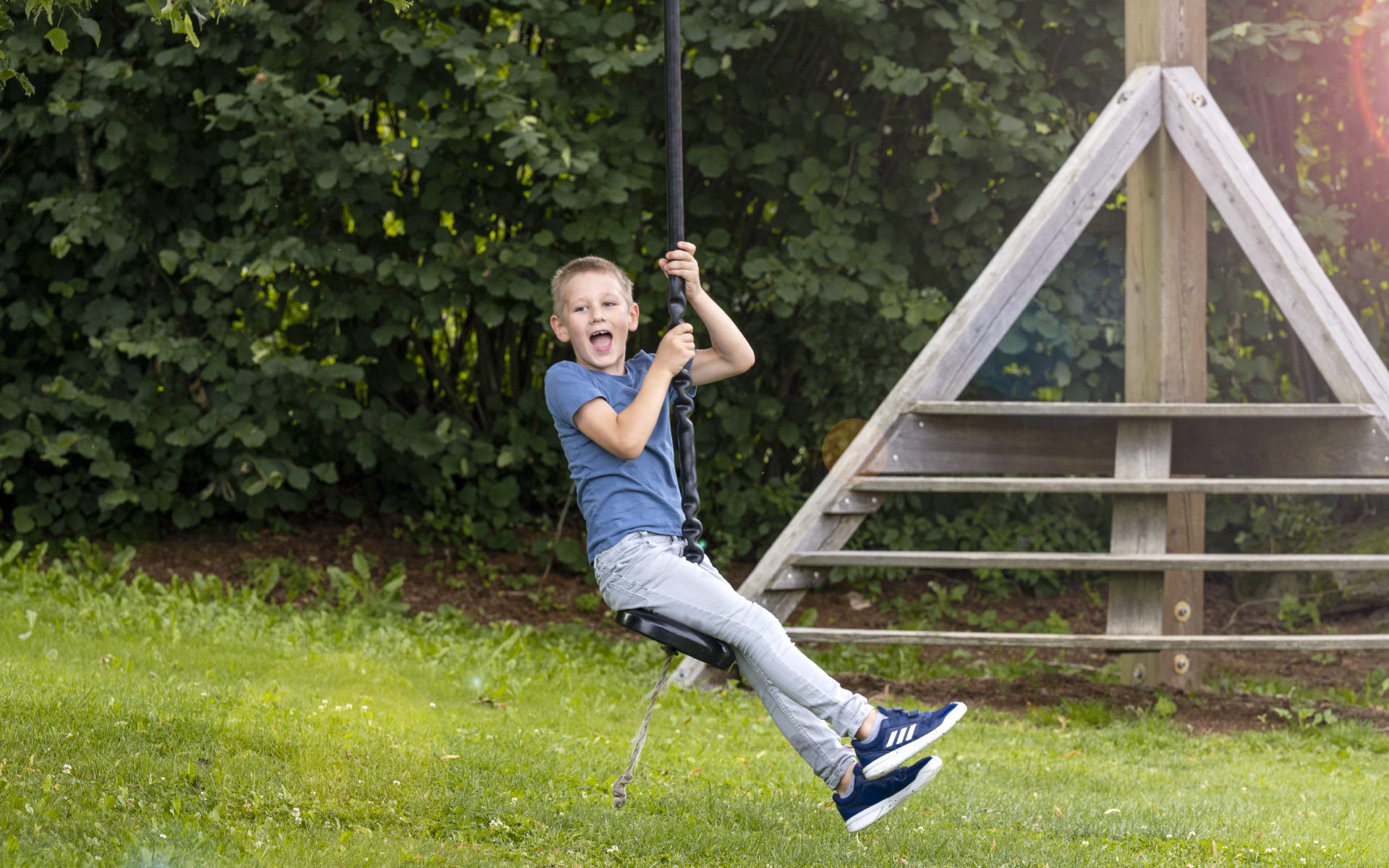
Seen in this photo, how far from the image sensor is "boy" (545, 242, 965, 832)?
3.87 metres

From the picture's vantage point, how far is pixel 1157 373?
709 cm

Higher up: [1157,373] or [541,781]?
[1157,373]

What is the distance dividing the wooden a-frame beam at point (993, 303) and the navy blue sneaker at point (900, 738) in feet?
9.47

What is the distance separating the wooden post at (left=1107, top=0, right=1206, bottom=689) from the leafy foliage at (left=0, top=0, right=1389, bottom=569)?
2.67 feet

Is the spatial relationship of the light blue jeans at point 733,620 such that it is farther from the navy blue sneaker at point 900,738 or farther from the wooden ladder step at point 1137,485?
the wooden ladder step at point 1137,485

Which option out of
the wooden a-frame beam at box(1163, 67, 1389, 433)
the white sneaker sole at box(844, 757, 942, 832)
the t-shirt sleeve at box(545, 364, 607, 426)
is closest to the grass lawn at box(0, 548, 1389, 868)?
the white sneaker sole at box(844, 757, 942, 832)

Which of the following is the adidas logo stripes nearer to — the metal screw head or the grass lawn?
the grass lawn

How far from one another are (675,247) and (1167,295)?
12.7 feet

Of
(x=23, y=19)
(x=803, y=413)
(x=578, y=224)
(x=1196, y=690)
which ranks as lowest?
(x=1196, y=690)

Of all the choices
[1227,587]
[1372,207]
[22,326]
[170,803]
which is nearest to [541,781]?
[170,803]

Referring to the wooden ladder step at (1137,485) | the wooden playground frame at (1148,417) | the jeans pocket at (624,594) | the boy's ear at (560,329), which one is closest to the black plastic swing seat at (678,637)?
the jeans pocket at (624,594)

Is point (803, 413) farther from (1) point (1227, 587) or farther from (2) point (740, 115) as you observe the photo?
(1) point (1227, 587)

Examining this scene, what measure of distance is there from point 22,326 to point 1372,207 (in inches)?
340

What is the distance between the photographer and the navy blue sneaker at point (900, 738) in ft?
12.3
